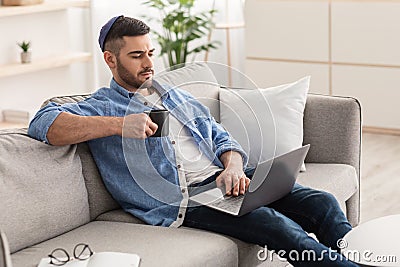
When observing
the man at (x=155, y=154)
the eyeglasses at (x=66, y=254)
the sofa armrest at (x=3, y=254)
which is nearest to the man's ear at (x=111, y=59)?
the man at (x=155, y=154)

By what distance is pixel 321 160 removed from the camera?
367cm

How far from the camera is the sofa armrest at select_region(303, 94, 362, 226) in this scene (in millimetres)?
3609

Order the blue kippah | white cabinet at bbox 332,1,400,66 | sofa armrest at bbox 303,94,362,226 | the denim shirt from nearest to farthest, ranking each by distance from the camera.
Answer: the denim shirt
the blue kippah
sofa armrest at bbox 303,94,362,226
white cabinet at bbox 332,1,400,66

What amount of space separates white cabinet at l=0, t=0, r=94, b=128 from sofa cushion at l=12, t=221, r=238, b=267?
222cm

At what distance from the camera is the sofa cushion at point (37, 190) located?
2662 mm

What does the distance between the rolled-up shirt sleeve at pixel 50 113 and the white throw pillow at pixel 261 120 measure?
1.63 ft

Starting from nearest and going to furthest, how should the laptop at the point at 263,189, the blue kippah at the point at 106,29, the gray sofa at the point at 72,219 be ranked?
the gray sofa at the point at 72,219 → the laptop at the point at 263,189 → the blue kippah at the point at 106,29

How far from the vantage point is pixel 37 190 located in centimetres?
276

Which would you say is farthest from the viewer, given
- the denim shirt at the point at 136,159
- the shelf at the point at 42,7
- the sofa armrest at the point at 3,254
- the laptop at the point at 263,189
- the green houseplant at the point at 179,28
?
the green houseplant at the point at 179,28

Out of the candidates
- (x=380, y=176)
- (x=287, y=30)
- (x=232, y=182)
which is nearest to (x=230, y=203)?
(x=232, y=182)

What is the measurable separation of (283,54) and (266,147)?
3.40 meters

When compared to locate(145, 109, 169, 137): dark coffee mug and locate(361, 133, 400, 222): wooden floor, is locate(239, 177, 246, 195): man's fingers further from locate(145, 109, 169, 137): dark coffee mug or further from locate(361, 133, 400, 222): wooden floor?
locate(361, 133, 400, 222): wooden floor

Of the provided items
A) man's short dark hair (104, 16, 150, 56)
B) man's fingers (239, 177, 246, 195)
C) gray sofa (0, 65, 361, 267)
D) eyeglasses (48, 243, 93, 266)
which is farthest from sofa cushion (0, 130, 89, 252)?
man's fingers (239, 177, 246, 195)

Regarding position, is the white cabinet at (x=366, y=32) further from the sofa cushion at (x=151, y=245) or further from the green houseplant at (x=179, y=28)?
the sofa cushion at (x=151, y=245)
